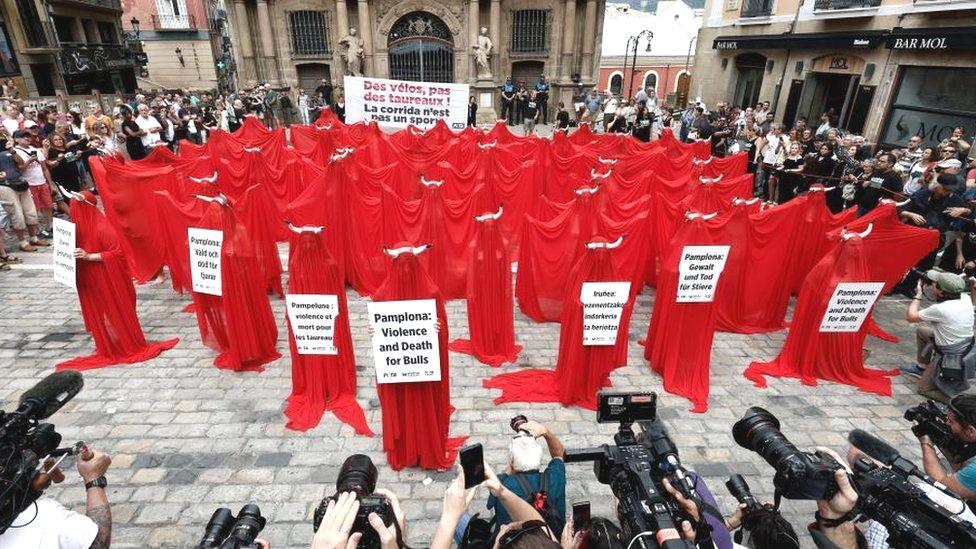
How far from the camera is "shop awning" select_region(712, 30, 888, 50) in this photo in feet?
52.2

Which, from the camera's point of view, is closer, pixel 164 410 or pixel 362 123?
pixel 164 410

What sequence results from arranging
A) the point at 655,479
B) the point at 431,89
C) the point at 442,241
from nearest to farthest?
the point at 655,479 → the point at 442,241 → the point at 431,89

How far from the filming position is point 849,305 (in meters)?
5.90

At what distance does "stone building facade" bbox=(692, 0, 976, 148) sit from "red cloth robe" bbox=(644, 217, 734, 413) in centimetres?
1363

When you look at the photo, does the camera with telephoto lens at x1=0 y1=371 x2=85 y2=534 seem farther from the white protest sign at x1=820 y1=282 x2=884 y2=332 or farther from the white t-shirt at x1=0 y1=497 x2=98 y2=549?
the white protest sign at x1=820 y1=282 x2=884 y2=332

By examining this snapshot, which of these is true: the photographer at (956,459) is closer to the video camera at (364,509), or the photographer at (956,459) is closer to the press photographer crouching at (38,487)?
the video camera at (364,509)

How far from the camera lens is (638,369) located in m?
6.46

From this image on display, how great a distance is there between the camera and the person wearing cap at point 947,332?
17.6 ft

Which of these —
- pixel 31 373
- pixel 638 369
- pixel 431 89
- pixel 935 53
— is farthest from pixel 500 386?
pixel 935 53

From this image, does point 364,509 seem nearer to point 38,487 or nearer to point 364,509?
point 364,509

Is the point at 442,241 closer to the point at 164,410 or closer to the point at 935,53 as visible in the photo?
the point at 164,410

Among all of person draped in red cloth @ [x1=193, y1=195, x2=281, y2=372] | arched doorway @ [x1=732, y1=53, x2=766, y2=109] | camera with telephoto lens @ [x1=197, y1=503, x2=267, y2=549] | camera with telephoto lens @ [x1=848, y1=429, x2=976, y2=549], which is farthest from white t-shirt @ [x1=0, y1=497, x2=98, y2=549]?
arched doorway @ [x1=732, y1=53, x2=766, y2=109]

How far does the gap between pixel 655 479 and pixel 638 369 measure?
12.7 feet

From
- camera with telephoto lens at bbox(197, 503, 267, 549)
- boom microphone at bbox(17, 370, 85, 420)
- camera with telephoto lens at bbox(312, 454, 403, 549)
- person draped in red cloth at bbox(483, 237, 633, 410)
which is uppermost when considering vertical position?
boom microphone at bbox(17, 370, 85, 420)
